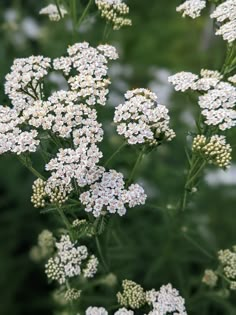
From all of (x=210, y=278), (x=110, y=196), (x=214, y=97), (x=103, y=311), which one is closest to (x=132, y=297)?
(x=103, y=311)

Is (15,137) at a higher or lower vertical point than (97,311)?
A: higher

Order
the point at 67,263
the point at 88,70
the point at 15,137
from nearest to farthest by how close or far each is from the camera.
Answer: the point at 15,137 → the point at 67,263 → the point at 88,70

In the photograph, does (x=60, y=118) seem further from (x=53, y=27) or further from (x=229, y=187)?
(x=53, y=27)

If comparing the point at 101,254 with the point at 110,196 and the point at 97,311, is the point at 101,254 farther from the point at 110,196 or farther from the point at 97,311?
the point at 110,196

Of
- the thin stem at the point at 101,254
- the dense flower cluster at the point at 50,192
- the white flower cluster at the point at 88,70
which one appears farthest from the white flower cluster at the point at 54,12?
the thin stem at the point at 101,254

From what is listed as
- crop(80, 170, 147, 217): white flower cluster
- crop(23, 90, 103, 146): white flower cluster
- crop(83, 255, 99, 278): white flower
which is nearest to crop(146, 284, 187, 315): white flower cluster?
crop(83, 255, 99, 278): white flower

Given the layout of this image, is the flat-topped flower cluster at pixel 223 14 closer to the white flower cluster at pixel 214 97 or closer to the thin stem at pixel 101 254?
the white flower cluster at pixel 214 97
